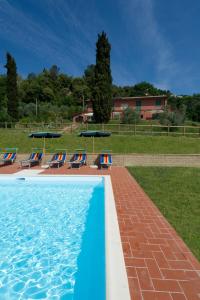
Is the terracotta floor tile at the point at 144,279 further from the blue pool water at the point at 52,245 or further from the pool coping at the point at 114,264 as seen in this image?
the blue pool water at the point at 52,245

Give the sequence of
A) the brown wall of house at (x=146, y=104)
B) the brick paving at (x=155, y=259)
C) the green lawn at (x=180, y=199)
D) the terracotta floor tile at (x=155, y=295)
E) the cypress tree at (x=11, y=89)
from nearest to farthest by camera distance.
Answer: the terracotta floor tile at (x=155, y=295) → the brick paving at (x=155, y=259) → the green lawn at (x=180, y=199) → the cypress tree at (x=11, y=89) → the brown wall of house at (x=146, y=104)

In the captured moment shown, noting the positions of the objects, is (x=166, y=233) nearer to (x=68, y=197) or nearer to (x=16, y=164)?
(x=68, y=197)

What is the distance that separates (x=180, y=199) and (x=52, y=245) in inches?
138

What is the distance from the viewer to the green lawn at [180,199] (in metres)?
3.46

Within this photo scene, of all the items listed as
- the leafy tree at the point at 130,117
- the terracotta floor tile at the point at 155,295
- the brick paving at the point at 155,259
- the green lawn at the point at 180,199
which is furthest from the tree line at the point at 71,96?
the terracotta floor tile at the point at 155,295

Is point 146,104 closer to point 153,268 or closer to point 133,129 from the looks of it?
point 133,129

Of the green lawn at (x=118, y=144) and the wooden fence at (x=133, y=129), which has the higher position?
the wooden fence at (x=133, y=129)

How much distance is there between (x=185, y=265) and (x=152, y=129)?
17.0m

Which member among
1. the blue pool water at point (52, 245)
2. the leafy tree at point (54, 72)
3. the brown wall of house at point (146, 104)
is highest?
the leafy tree at point (54, 72)

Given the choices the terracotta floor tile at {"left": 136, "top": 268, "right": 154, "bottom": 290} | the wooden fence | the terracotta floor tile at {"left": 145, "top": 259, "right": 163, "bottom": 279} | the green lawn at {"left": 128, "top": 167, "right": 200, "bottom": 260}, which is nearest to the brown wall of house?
the wooden fence

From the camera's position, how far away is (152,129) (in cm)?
1869

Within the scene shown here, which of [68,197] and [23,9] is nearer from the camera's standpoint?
[68,197]

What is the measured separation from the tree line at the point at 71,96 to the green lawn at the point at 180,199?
48.2 ft

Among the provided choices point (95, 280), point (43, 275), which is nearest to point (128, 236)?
point (95, 280)
